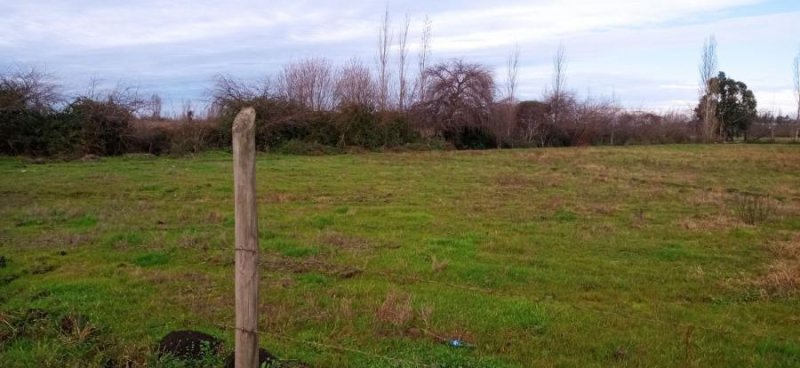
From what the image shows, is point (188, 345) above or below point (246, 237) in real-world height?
below

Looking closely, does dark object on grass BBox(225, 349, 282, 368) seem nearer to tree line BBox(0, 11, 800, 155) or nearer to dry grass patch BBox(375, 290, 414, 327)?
dry grass patch BBox(375, 290, 414, 327)

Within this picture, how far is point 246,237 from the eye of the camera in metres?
3.87

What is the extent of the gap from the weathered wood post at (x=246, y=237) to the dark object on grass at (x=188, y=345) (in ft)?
2.75

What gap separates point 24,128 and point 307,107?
1614 cm

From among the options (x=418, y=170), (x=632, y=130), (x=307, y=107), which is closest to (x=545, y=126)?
(x=632, y=130)

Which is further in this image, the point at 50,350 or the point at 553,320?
the point at 553,320

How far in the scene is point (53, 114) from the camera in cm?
2939

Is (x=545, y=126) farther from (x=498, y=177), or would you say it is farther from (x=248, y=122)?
(x=248, y=122)

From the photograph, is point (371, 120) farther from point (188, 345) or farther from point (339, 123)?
point (188, 345)

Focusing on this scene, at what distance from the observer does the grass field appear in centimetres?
539

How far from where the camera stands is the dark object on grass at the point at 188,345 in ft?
15.3

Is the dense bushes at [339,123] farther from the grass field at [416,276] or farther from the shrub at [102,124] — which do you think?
the grass field at [416,276]

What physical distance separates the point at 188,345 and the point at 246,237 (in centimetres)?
152

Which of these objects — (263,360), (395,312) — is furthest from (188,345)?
(395,312)
